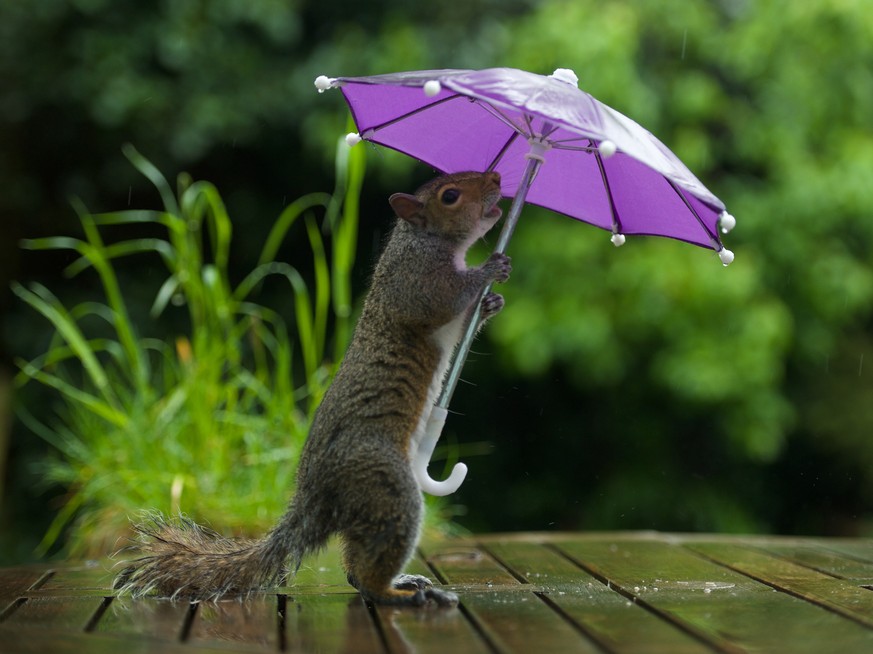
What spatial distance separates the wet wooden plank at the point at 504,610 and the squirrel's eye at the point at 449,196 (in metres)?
0.92

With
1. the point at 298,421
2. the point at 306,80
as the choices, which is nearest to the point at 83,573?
the point at 298,421

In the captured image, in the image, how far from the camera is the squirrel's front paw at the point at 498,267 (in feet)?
8.14

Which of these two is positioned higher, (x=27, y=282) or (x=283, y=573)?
(x=27, y=282)

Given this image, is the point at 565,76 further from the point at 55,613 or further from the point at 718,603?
the point at 55,613

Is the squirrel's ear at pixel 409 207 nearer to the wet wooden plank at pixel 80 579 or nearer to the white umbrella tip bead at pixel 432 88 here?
the white umbrella tip bead at pixel 432 88

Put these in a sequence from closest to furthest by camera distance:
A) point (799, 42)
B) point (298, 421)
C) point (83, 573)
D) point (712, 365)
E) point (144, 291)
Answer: point (83, 573)
point (298, 421)
point (712, 365)
point (799, 42)
point (144, 291)

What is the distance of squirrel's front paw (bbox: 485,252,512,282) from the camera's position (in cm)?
248

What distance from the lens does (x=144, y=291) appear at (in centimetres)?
702

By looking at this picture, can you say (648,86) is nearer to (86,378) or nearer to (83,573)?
(86,378)

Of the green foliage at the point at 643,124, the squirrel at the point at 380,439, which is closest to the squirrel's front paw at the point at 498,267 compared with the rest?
the squirrel at the point at 380,439

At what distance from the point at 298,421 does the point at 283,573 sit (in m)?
1.61

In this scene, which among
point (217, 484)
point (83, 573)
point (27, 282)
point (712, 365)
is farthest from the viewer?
point (27, 282)

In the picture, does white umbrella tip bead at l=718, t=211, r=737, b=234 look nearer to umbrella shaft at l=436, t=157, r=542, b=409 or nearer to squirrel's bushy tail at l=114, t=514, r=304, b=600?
umbrella shaft at l=436, t=157, r=542, b=409

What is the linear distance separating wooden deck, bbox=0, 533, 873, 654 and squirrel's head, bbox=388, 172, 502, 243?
85 cm
